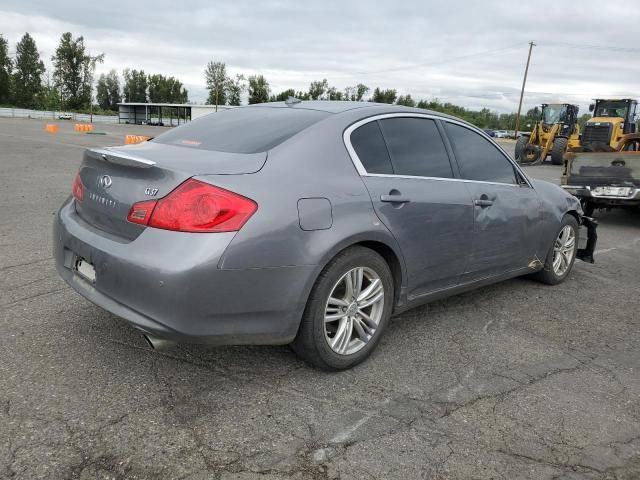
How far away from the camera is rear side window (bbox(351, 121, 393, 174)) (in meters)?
3.26

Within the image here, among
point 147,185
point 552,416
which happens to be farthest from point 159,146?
point 552,416

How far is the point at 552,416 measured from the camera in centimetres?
284

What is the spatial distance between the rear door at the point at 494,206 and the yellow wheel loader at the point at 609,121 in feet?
59.0

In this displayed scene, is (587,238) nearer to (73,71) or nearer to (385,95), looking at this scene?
(385,95)

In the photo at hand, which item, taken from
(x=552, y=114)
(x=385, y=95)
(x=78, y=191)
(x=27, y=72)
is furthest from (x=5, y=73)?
(x=78, y=191)

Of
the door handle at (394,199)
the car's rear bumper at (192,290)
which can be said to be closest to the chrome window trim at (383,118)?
the door handle at (394,199)

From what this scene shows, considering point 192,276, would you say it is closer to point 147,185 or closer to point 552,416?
point 147,185

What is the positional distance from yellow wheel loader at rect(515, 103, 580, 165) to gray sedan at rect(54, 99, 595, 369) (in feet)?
65.6

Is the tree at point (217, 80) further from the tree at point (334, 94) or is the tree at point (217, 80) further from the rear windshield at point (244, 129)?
the rear windshield at point (244, 129)

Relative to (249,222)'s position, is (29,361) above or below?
below

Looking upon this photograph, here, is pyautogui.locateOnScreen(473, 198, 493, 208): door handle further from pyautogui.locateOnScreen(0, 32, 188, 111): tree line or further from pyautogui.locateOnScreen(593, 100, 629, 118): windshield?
pyautogui.locateOnScreen(0, 32, 188, 111): tree line

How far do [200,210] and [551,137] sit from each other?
23052 millimetres

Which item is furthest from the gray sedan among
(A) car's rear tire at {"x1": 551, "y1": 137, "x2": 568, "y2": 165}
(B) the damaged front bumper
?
(A) car's rear tire at {"x1": 551, "y1": 137, "x2": 568, "y2": 165}

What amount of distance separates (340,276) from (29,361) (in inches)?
70.8
